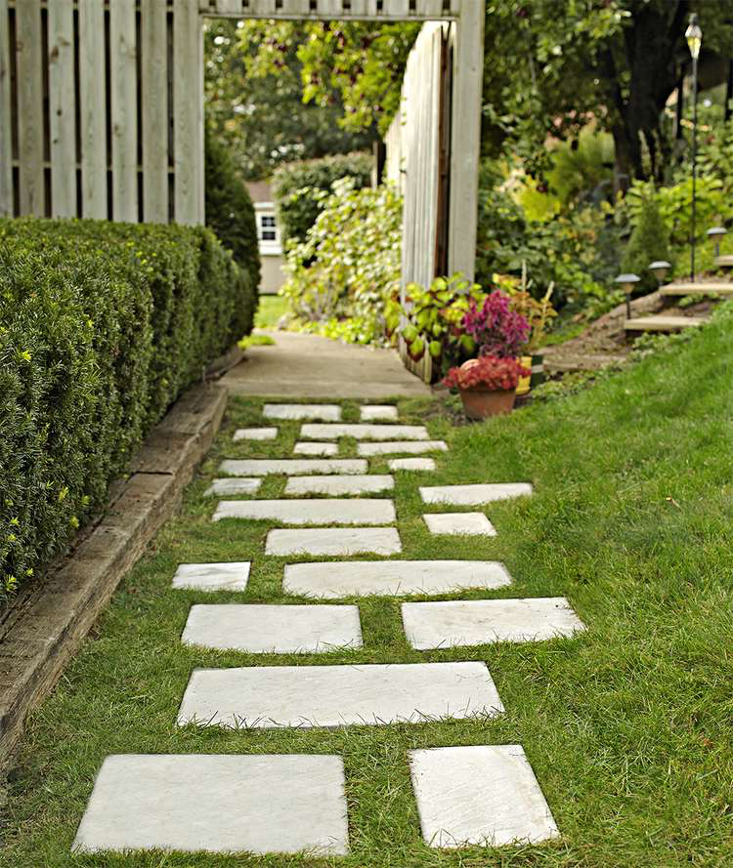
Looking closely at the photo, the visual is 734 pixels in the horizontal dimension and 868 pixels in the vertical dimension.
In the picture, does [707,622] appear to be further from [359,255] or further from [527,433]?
[359,255]

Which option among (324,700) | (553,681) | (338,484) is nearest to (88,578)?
(324,700)

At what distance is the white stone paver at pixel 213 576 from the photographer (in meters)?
3.50

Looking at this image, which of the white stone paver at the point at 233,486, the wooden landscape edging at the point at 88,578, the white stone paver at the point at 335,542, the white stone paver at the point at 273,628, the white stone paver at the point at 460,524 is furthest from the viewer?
the white stone paver at the point at 233,486

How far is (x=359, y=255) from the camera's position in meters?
10.6

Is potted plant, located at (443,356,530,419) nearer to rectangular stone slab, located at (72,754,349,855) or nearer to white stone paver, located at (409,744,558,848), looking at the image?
white stone paver, located at (409,744,558,848)

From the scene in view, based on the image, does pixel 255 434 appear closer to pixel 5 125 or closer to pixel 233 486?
pixel 233 486

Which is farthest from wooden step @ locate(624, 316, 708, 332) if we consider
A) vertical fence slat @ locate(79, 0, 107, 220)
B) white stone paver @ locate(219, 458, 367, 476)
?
vertical fence slat @ locate(79, 0, 107, 220)

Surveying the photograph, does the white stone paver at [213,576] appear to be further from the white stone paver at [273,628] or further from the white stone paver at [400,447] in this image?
A: the white stone paver at [400,447]

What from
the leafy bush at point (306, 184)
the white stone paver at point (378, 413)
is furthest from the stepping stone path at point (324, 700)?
the leafy bush at point (306, 184)

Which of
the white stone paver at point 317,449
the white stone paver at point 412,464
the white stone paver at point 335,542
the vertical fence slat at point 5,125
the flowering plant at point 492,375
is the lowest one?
the white stone paver at point 335,542

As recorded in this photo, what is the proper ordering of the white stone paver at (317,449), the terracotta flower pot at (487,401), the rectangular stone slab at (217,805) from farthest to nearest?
the terracotta flower pot at (487,401), the white stone paver at (317,449), the rectangular stone slab at (217,805)

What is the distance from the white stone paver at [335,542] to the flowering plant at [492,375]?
1778 mm

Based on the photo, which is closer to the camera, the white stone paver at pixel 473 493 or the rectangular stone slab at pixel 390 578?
the rectangular stone slab at pixel 390 578

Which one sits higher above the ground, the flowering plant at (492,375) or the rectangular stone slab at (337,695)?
the flowering plant at (492,375)
